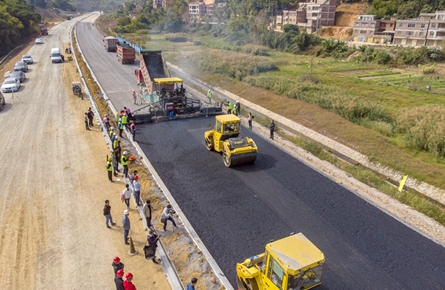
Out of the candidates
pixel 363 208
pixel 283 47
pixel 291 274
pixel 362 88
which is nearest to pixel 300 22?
pixel 283 47

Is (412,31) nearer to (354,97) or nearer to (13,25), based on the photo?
(354,97)

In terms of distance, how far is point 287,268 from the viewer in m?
6.72

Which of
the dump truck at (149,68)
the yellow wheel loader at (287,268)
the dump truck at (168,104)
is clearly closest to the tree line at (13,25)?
the dump truck at (149,68)

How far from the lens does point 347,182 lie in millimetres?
14391

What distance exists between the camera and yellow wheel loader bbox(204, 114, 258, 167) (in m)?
14.7

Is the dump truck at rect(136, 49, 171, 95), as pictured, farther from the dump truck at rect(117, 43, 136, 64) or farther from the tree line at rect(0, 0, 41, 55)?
the tree line at rect(0, 0, 41, 55)

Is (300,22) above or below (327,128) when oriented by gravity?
above

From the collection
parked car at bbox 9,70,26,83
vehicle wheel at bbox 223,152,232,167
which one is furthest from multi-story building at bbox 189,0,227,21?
vehicle wheel at bbox 223,152,232,167

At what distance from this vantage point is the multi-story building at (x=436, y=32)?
2313 inches

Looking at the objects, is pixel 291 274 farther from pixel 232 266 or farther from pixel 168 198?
pixel 168 198

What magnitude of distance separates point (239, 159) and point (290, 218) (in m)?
4.07

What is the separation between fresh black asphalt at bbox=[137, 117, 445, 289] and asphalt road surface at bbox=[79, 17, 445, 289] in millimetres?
28

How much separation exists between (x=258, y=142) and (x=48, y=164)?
1064 centimetres

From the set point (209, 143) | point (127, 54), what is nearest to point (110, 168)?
point (209, 143)
